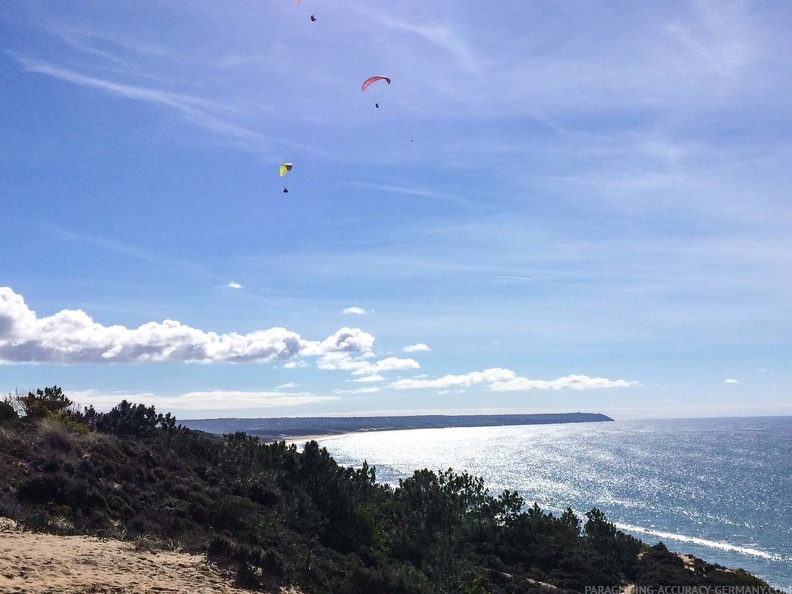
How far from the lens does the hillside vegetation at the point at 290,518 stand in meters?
21.5

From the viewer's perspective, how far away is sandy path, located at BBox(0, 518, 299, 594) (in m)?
15.1

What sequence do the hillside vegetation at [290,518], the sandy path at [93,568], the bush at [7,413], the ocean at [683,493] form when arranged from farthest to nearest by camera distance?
1. the ocean at [683,493]
2. the bush at [7,413]
3. the hillside vegetation at [290,518]
4. the sandy path at [93,568]

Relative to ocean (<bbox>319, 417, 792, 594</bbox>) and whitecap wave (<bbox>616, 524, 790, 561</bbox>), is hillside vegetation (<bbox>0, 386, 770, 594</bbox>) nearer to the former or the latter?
whitecap wave (<bbox>616, 524, 790, 561</bbox>)

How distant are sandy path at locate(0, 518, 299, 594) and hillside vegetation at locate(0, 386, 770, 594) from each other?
0.95m

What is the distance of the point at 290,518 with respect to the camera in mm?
26797

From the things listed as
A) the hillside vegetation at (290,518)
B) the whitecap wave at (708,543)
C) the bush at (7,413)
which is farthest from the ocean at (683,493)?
the bush at (7,413)

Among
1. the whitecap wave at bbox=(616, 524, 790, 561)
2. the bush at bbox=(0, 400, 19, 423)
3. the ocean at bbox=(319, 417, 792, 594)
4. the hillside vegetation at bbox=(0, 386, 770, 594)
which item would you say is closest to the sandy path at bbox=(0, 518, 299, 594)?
the hillside vegetation at bbox=(0, 386, 770, 594)

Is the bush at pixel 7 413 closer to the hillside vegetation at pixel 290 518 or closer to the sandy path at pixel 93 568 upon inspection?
the hillside vegetation at pixel 290 518

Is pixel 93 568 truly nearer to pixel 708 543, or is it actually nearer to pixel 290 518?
pixel 290 518

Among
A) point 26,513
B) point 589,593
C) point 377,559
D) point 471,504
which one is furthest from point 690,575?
point 26,513

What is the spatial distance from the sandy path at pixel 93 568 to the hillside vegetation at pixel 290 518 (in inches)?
37.3

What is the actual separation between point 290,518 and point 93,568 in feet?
36.5

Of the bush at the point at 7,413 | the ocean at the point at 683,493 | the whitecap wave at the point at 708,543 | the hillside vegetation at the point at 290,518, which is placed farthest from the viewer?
the ocean at the point at 683,493

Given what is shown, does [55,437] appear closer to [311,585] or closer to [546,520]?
[311,585]
